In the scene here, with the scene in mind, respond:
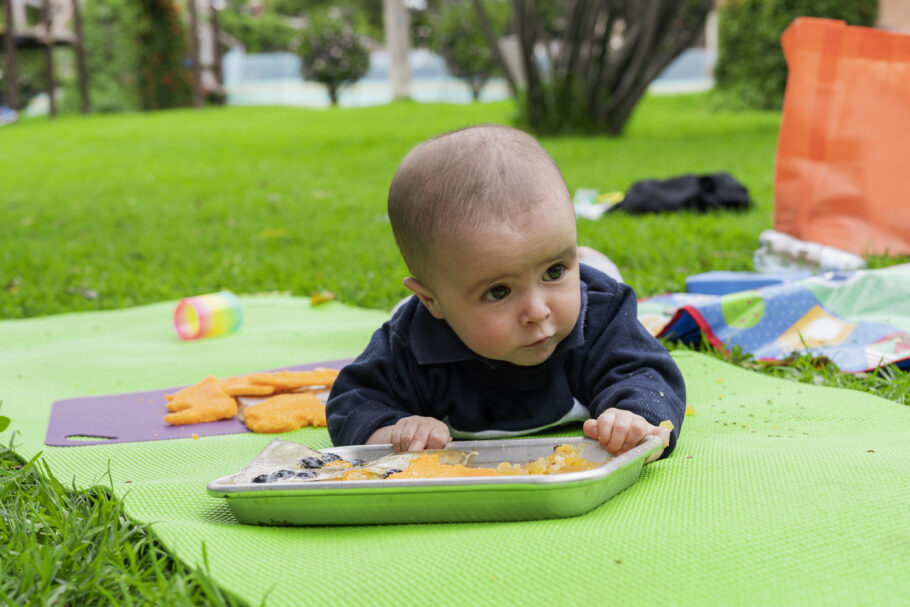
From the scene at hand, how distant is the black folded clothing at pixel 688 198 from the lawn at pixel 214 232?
202 millimetres

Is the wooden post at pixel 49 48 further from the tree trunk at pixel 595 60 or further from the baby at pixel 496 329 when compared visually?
the baby at pixel 496 329

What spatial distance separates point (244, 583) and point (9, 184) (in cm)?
932

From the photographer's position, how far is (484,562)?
1.56 m

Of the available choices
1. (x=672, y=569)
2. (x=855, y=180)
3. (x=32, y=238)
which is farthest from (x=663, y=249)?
(x=32, y=238)

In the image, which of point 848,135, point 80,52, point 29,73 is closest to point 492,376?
point 848,135

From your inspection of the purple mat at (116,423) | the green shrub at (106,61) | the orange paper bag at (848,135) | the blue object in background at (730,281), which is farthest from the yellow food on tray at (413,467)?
the green shrub at (106,61)

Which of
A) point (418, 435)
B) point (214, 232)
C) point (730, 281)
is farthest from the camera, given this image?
point (214, 232)

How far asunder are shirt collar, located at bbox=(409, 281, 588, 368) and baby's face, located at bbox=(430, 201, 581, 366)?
0.37 feet

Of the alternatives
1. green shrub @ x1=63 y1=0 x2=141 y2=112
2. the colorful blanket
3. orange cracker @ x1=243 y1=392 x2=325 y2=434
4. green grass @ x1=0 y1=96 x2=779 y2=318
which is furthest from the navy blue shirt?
green shrub @ x1=63 y1=0 x2=141 y2=112

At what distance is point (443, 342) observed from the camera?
88.4 inches

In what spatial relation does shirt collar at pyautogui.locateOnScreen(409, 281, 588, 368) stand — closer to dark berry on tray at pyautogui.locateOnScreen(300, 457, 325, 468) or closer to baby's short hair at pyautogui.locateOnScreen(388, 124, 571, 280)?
baby's short hair at pyautogui.locateOnScreen(388, 124, 571, 280)

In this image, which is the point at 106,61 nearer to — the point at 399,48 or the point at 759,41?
the point at 399,48

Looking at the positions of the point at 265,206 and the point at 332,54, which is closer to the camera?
the point at 265,206

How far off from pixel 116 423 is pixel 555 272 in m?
1.47
